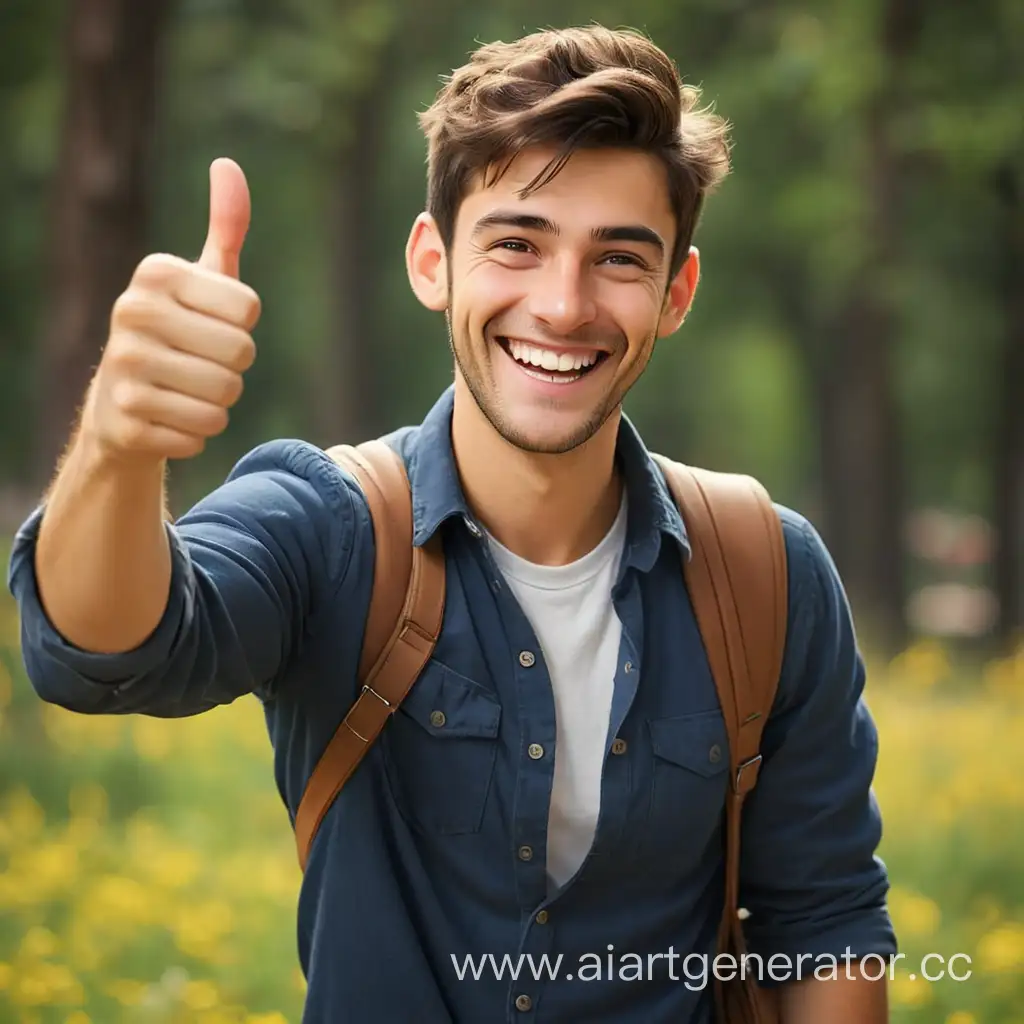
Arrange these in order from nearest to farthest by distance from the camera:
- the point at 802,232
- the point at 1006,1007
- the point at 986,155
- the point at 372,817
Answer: the point at 372,817 → the point at 1006,1007 → the point at 986,155 → the point at 802,232

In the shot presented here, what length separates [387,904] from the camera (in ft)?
6.63

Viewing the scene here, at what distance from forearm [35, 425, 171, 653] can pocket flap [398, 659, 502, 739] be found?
0.56 meters

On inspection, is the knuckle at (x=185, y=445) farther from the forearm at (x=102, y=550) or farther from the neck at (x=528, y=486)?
the neck at (x=528, y=486)

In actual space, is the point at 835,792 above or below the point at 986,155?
below

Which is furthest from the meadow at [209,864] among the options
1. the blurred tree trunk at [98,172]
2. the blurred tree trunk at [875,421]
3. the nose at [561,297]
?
the blurred tree trunk at [875,421]

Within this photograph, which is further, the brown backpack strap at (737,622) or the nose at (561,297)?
the brown backpack strap at (737,622)

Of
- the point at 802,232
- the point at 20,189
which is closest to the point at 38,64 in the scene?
the point at 20,189

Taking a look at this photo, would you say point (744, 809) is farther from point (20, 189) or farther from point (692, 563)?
point (20, 189)

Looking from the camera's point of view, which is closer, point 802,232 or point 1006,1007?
point 1006,1007

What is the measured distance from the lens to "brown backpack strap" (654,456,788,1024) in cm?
217

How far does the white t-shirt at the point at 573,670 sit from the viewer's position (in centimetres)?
209

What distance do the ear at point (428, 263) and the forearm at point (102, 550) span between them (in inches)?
31.4

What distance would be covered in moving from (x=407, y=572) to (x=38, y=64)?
7861mm

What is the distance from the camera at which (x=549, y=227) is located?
2035 millimetres
